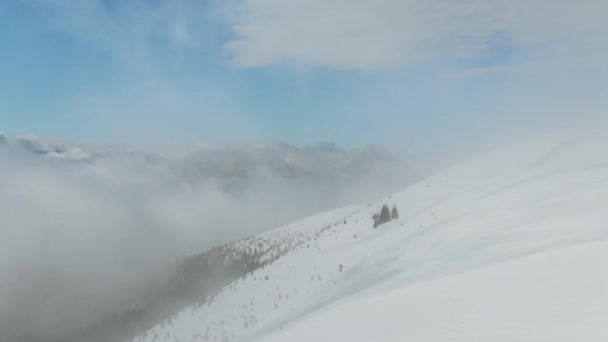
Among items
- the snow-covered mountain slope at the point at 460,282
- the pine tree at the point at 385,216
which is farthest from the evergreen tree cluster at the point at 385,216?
the snow-covered mountain slope at the point at 460,282

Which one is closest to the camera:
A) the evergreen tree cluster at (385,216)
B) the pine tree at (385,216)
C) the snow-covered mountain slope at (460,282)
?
the snow-covered mountain slope at (460,282)

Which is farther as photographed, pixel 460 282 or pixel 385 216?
pixel 385 216

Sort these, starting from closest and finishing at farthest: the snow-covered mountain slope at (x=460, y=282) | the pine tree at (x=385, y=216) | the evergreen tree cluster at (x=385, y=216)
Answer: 1. the snow-covered mountain slope at (x=460, y=282)
2. the evergreen tree cluster at (x=385, y=216)
3. the pine tree at (x=385, y=216)

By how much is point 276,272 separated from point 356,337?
2455cm

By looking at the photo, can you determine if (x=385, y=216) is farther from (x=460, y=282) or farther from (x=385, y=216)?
(x=460, y=282)

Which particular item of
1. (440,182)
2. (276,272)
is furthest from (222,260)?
(276,272)

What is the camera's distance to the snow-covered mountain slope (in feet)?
22.4

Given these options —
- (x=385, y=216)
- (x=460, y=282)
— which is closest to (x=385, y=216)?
(x=385, y=216)

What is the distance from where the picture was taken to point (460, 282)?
31.0ft

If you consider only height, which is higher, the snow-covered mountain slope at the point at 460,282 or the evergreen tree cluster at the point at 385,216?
the evergreen tree cluster at the point at 385,216

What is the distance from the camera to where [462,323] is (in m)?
6.80

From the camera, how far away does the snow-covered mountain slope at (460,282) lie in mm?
6824

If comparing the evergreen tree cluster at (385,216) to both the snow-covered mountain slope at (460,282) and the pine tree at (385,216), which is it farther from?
the snow-covered mountain slope at (460,282)

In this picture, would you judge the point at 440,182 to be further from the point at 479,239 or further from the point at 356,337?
the point at 356,337
